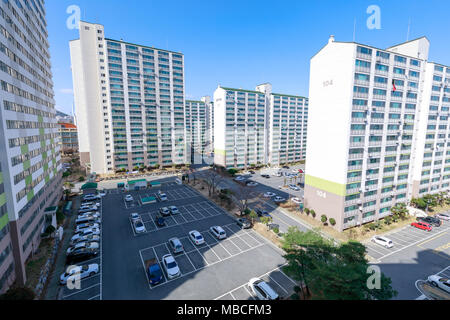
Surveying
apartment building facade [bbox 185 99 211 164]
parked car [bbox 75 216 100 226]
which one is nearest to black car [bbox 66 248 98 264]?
parked car [bbox 75 216 100 226]

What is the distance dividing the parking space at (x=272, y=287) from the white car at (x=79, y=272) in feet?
54.8

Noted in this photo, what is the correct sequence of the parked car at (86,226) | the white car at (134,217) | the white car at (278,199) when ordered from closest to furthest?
the parked car at (86,226), the white car at (134,217), the white car at (278,199)

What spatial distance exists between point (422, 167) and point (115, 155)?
9530 centimetres

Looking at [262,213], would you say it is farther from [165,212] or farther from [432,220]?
[432,220]

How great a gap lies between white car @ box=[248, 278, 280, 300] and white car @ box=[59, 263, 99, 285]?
2015 centimetres

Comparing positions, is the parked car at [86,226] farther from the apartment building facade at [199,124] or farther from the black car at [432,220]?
the apartment building facade at [199,124]

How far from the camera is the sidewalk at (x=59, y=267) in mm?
23234

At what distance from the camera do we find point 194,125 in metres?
137

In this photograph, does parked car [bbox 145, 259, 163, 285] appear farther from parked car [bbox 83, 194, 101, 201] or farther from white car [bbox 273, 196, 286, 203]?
white car [bbox 273, 196, 286, 203]

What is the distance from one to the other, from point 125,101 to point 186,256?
6930 cm

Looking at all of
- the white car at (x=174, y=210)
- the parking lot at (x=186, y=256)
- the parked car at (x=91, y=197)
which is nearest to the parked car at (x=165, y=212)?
the white car at (x=174, y=210)

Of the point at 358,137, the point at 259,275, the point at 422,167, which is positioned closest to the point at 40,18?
the point at 259,275

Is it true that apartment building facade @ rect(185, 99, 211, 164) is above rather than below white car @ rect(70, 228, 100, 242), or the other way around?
above

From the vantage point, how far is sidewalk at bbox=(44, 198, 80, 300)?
23.2 metres
